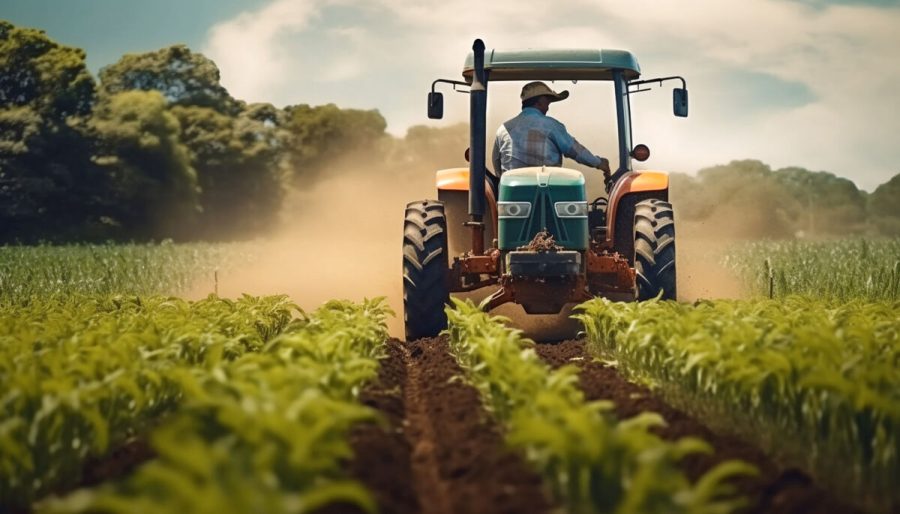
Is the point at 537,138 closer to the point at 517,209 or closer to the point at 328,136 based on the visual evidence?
the point at 517,209

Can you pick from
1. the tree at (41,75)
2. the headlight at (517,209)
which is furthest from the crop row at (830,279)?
the tree at (41,75)

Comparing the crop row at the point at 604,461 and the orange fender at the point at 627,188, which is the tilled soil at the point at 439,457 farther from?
the orange fender at the point at 627,188

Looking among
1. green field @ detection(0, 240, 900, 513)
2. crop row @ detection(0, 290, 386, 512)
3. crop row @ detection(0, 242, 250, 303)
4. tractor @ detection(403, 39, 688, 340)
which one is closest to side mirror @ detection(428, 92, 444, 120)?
tractor @ detection(403, 39, 688, 340)

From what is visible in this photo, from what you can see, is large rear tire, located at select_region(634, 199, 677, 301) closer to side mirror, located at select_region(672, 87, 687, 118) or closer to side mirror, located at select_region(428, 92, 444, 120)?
side mirror, located at select_region(672, 87, 687, 118)

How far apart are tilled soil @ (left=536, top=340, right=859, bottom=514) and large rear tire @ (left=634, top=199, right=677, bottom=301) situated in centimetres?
164

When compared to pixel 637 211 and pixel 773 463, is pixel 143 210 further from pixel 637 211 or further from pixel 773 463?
pixel 773 463

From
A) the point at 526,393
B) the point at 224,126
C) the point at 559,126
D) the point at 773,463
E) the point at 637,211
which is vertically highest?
the point at 224,126

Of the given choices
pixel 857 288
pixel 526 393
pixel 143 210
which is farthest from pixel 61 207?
pixel 526 393

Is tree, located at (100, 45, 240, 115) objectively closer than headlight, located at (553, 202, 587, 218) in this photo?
No

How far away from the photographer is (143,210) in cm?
4756

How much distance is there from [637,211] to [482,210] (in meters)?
1.55

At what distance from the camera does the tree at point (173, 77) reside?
59.5m

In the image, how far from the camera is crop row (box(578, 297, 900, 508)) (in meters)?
5.12

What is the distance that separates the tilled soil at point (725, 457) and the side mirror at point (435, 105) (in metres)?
3.24
